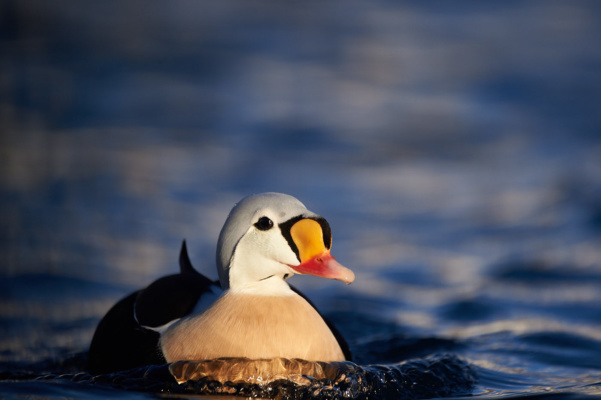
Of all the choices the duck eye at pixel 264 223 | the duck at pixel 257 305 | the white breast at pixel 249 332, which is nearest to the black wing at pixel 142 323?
the duck at pixel 257 305

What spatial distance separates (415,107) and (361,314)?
629 centimetres

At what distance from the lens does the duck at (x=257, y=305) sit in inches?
142

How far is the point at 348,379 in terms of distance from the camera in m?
3.73

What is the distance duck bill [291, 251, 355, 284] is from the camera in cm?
357

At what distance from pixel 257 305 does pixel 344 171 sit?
5.73 meters

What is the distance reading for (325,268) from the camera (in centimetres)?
359

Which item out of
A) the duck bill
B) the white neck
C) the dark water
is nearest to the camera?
the duck bill

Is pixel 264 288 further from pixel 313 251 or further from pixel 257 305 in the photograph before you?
pixel 313 251

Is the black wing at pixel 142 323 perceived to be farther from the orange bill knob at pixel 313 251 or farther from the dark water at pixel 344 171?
the orange bill knob at pixel 313 251

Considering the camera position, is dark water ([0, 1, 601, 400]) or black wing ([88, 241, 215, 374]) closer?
black wing ([88, 241, 215, 374])

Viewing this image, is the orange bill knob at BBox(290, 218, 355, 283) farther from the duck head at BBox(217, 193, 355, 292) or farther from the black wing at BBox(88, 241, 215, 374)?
the black wing at BBox(88, 241, 215, 374)

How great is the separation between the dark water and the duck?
0.50ft

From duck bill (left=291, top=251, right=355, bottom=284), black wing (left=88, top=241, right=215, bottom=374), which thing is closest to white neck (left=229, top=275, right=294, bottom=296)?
duck bill (left=291, top=251, right=355, bottom=284)

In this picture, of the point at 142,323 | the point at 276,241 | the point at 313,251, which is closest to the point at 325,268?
the point at 313,251
